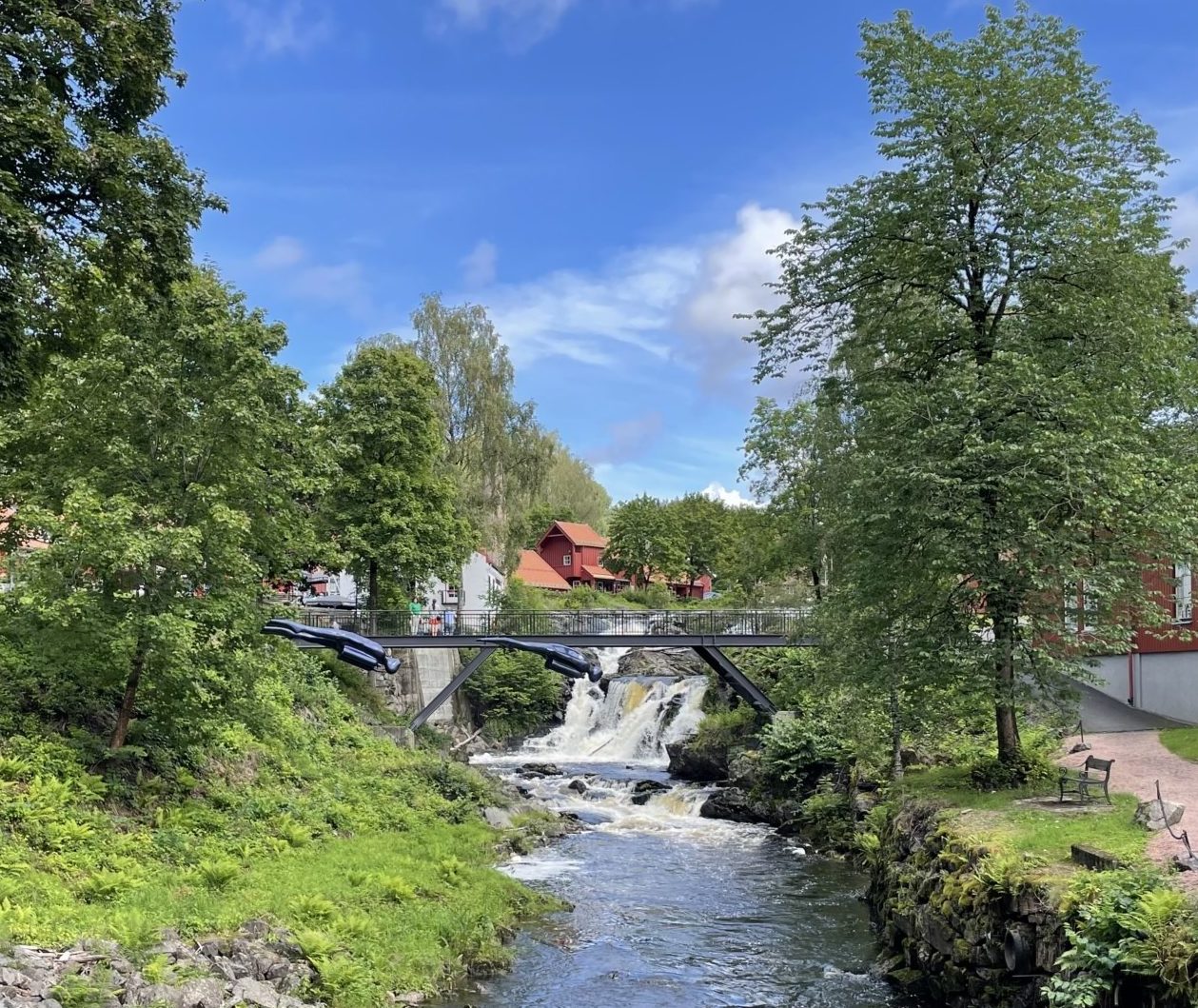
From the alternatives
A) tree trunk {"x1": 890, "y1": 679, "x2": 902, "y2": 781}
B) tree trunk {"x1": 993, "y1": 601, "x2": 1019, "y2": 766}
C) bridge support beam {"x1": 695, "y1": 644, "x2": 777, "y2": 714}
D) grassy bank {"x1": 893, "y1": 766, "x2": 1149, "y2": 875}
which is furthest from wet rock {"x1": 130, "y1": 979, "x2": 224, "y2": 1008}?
bridge support beam {"x1": 695, "y1": 644, "x2": 777, "y2": 714}

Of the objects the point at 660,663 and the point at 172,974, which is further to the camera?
the point at 660,663

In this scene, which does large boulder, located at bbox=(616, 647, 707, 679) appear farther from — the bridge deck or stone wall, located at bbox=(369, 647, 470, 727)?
Result: the bridge deck

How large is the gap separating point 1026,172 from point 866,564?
259 inches

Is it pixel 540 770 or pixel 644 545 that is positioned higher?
pixel 644 545

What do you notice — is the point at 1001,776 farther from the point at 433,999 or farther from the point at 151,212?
the point at 151,212

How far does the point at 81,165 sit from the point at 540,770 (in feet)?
83.3

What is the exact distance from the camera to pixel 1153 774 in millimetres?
15461

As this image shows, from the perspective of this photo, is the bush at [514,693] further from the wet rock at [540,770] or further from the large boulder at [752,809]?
the large boulder at [752,809]

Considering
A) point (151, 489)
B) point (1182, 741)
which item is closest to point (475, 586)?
point (1182, 741)

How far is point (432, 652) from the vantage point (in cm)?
3681

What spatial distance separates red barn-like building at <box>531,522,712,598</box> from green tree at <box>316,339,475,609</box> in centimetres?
4386

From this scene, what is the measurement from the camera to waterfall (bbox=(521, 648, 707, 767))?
36.3 m

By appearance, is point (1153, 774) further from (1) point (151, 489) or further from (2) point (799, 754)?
(1) point (151, 489)

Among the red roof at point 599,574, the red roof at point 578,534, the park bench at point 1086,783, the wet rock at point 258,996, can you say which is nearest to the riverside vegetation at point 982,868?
the park bench at point 1086,783
